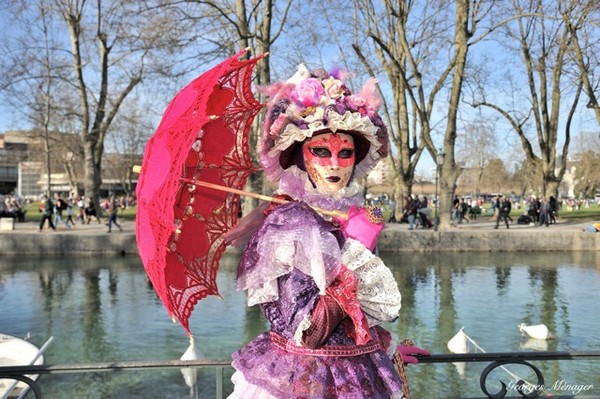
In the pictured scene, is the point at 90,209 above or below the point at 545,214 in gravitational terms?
above

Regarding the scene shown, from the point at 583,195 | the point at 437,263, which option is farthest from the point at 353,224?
the point at 583,195

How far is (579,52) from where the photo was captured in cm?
1811

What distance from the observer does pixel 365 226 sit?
182 centimetres

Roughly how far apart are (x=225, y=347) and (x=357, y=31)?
56.2 feet

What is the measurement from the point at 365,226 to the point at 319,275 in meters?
0.25

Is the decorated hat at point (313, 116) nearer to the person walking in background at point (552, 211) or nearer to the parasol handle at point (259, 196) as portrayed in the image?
the parasol handle at point (259, 196)

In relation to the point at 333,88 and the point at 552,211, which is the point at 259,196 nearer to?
the point at 333,88

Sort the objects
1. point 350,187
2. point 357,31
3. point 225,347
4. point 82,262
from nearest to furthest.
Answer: point 350,187 < point 225,347 < point 82,262 < point 357,31

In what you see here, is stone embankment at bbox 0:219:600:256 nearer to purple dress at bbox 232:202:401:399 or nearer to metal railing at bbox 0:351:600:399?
metal railing at bbox 0:351:600:399

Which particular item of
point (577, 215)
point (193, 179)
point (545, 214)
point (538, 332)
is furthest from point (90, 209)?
point (577, 215)

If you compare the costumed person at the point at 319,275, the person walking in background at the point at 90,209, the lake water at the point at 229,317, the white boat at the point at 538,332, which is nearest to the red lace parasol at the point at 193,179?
the costumed person at the point at 319,275

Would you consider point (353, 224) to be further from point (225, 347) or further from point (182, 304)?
point (225, 347)

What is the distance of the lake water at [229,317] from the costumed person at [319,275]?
232 cm

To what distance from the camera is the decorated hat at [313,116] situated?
205 cm
